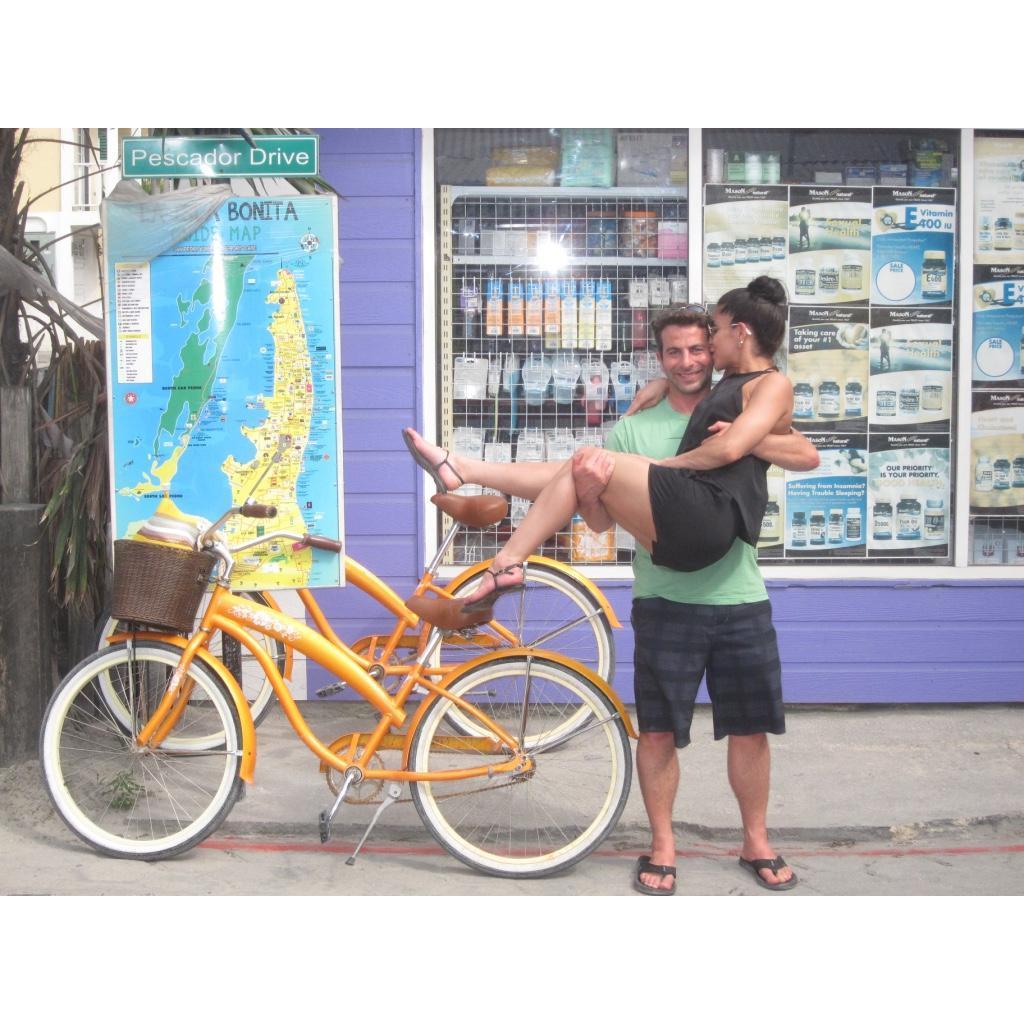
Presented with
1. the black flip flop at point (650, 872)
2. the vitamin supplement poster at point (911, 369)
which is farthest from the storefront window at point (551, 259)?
the black flip flop at point (650, 872)

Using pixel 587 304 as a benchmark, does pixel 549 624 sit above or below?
below

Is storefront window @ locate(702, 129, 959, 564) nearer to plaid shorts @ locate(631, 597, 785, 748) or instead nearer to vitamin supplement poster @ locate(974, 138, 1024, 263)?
vitamin supplement poster @ locate(974, 138, 1024, 263)

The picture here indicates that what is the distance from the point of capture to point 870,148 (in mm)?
6516

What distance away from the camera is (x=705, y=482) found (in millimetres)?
4062

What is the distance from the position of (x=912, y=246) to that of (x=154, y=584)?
4.33 metres

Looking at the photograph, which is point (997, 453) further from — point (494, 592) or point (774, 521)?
point (494, 592)

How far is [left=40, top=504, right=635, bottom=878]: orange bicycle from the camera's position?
425 cm

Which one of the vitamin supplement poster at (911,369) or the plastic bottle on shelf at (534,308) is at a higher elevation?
the plastic bottle on shelf at (534,308)

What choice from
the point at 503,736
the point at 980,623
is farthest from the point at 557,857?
the point at 980,623

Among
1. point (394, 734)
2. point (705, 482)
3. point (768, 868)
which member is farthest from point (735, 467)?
point (394, 734)

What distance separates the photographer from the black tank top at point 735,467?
409 centimetres

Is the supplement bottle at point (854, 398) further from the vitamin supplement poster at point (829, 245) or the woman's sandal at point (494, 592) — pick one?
the woman's sandal at point (494, 592)

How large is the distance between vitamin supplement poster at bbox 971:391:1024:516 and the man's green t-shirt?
2.80m

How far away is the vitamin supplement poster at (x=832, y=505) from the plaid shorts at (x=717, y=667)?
7.97ft
